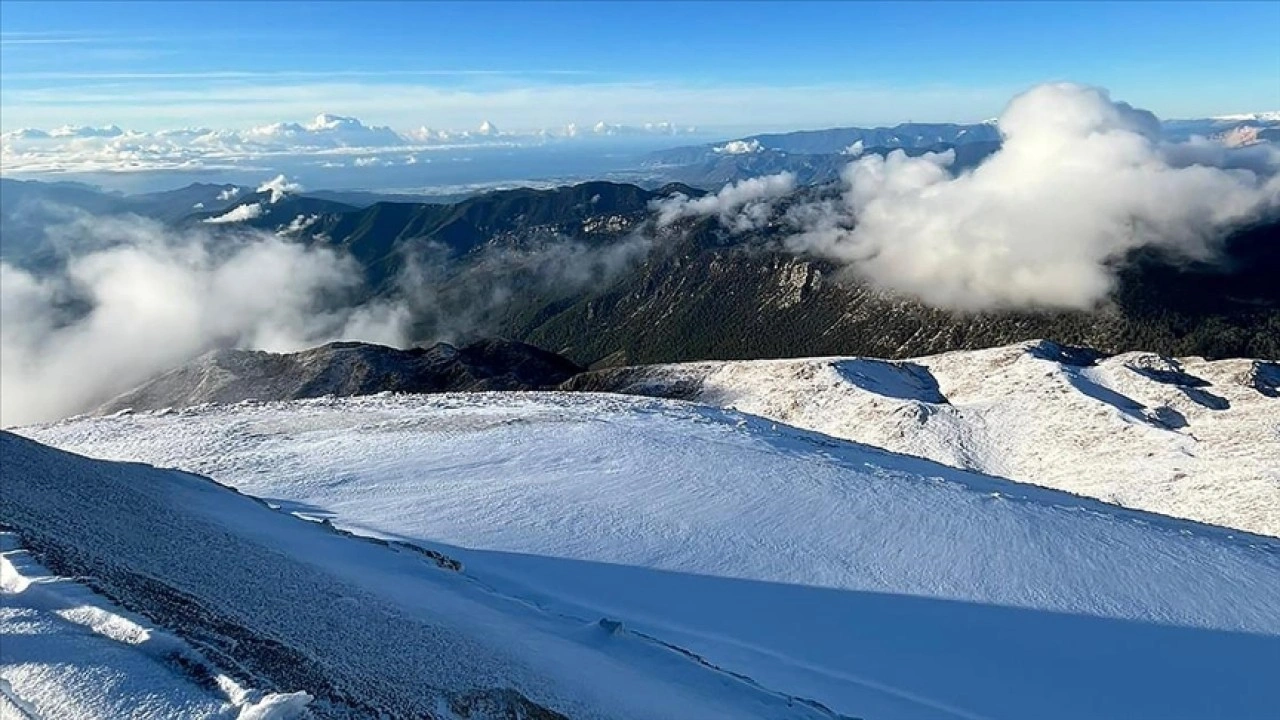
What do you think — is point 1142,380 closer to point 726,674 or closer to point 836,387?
point 836,387

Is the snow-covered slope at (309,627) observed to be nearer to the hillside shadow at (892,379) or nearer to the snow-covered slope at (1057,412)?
the snow-covered slope at (1057,412)

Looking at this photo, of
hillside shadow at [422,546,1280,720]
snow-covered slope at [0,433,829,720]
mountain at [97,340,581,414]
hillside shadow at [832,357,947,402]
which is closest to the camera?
snow-covered slope at [0,433,829,720]

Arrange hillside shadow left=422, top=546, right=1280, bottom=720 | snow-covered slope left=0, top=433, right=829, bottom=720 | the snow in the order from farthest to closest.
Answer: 1. hillside shadow left=422, top=546, right=1280, bottom=720
2. snow-covered slope left=0, top=433, right=829, bottom=720
3. the snow

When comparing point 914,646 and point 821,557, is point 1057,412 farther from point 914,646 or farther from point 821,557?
point 914,646

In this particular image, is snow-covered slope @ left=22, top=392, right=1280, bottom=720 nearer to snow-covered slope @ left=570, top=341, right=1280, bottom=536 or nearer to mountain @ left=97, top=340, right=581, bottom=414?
snow-covered slope @ left=570, top=341, right=1280, bottom=536

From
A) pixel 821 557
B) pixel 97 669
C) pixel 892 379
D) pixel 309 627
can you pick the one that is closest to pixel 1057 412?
pixel 892 379

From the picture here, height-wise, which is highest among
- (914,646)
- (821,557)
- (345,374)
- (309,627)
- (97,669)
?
(97,669)

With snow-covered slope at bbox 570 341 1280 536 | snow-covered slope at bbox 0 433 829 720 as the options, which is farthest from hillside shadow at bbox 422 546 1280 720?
snow-covered slope at bbox 570 341 1280 536
